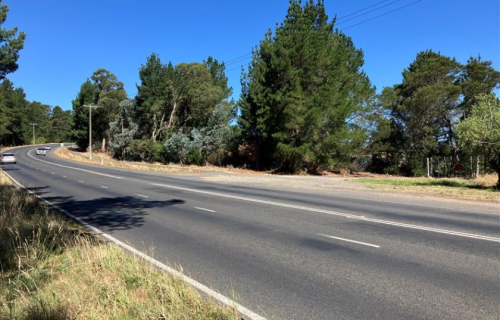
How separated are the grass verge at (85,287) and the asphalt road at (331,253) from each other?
0.78 meters

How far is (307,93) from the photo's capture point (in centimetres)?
3173

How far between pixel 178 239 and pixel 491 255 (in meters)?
5.84

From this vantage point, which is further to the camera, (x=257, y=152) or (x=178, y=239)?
(x=257, y=152)

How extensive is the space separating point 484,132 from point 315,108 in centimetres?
1416

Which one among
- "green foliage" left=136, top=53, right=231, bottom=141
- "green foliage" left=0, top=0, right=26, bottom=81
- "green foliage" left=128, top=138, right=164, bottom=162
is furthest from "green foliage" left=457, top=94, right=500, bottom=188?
"green foliage" left=128, top=138, right=164, bottom=162

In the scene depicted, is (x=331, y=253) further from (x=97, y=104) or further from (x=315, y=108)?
(x=97, y=104)

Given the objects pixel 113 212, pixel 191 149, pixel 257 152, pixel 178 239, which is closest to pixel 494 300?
pixel 178 239

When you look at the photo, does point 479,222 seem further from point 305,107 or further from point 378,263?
point 305,107

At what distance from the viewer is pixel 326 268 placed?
546 cm

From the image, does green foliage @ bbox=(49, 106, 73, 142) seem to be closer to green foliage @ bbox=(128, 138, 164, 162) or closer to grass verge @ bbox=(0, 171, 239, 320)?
green foliage @ bbox=(128, 138, 164, 162)

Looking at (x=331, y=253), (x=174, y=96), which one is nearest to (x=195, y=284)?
(x=331, y=253)

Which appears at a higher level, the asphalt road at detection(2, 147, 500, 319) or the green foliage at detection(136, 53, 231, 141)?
the green foliage at detection(136, 53, 231, 141)

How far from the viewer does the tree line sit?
1231 inches

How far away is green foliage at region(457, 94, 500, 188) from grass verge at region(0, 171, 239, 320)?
17.5m
